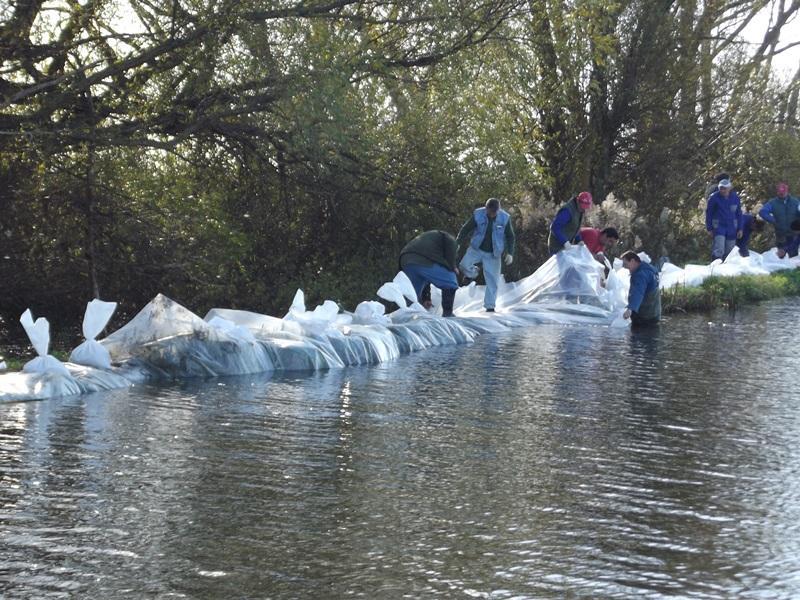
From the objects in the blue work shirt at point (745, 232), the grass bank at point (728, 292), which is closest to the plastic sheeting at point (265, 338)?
the grass bank at point (728, 292)

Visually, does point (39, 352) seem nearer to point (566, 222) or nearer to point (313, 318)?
point (313, 318)

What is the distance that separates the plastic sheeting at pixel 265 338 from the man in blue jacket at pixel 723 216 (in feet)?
20.7

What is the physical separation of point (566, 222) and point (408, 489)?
12351 mm

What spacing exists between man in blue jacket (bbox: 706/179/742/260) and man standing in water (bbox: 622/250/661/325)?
716 cm

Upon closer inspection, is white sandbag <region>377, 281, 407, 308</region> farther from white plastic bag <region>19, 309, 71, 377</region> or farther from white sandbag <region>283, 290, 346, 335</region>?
white plastic bag <region>19, 309, 71, 377</region>

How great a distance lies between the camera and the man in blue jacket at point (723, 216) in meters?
24.6

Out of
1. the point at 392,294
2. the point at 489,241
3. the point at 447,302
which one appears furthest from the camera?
the point at 489,241

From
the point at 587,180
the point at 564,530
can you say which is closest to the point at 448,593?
the point at 564,530

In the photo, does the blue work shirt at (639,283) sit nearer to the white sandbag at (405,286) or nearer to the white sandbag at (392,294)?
the white sandbag at (405,286)

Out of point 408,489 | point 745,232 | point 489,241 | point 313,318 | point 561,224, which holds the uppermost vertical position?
point 745,232

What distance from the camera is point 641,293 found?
57.6 feet

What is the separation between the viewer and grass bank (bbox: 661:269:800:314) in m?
20.7

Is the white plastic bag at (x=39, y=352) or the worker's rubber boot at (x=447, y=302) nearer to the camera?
the white plastic bag at (x=39, y=352)

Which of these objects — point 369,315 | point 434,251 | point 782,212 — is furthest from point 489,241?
point 782,212
